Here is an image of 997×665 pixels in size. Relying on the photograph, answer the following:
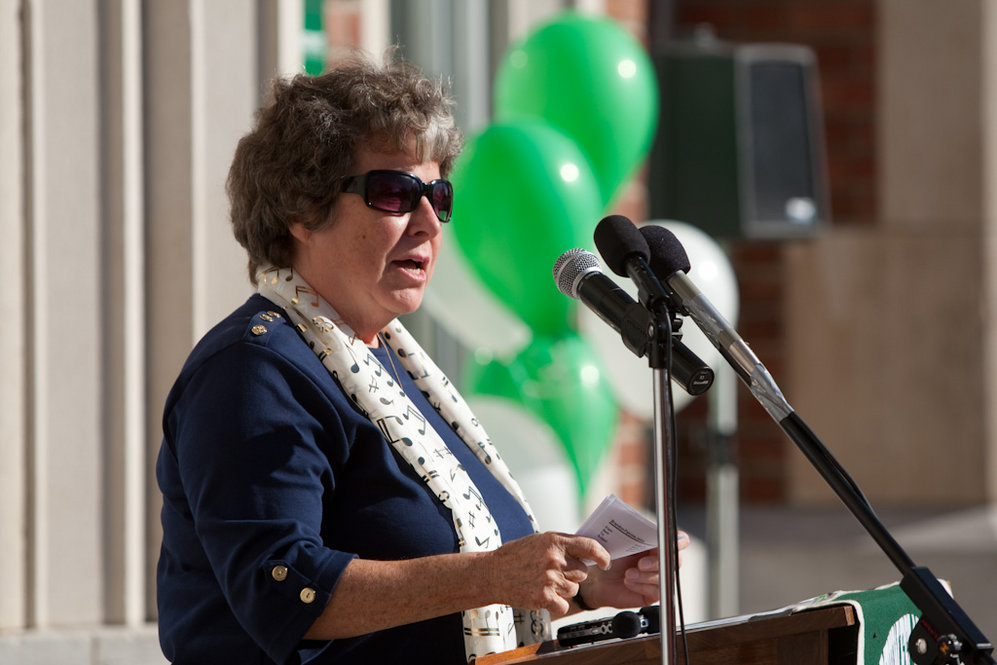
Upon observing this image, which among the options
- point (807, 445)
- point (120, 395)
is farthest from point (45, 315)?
point (807, 445)

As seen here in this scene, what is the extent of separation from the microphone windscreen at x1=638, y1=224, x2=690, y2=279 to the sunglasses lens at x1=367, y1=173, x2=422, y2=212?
43 centimetres

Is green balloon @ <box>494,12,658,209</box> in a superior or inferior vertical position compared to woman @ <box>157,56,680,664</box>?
superior

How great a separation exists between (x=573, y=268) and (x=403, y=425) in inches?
15.5

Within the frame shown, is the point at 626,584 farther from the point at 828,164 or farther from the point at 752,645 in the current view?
the point at 828,164

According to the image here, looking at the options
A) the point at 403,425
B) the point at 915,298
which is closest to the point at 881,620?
the point at 403,425

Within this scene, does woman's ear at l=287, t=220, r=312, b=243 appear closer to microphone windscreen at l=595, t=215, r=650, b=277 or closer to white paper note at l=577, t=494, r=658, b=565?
microphone windscreen at l=595, t=215, r=650, b=277

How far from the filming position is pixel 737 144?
5.81 metres

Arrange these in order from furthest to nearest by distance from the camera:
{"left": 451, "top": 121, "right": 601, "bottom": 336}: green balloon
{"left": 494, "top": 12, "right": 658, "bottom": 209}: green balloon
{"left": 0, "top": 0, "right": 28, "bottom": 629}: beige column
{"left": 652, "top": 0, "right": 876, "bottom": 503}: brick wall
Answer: {"left": 652, "top": 0, "right": 876, "bottom": 503}: brick wall → {"left": 494, "top": 12, "right": 658, "bottom": 209}: green balloon → {"left": 451, "top": 121, "right": 601, "bottom": 336}: green balloon → {"left": 0, "top": 0, "right": 28, "bottom": 629}: beige column

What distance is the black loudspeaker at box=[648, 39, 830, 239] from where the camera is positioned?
18.8 ft

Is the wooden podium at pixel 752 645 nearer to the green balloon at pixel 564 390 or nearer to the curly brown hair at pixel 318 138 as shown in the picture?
the curly brown hair at pixel 318 138

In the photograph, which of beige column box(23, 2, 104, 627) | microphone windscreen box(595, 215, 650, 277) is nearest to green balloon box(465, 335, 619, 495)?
beige column box(23, 2, 104, 627)

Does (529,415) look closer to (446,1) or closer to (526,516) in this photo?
(526,516)

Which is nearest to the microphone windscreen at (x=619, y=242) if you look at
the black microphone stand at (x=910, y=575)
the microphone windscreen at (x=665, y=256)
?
the microphone windscreen at (x=665, y=256)

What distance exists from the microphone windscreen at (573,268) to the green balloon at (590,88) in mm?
2249
